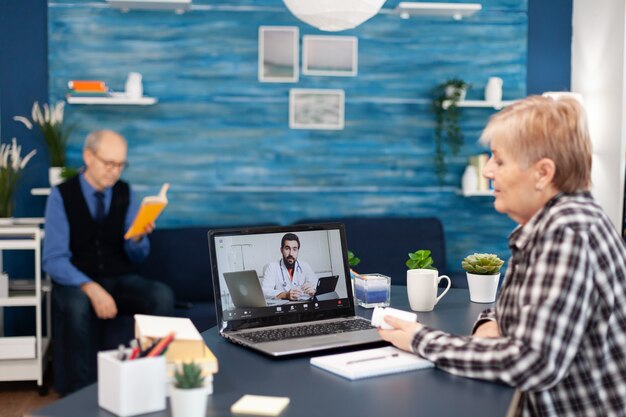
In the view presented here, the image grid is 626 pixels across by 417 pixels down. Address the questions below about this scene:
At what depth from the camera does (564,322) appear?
55.0 inches

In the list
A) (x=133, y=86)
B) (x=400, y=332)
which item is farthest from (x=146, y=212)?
(x=400, y=332)

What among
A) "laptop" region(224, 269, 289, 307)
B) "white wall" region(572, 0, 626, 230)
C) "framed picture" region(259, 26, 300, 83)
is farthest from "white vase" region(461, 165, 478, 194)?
"laptop" region(224, 269, 289, 307)

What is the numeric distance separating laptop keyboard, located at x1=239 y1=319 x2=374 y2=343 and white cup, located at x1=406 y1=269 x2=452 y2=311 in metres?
0.28

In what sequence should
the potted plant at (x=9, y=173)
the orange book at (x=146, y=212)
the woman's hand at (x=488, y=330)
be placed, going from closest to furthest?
the woman's hand at (x=488, y=330) < the orange book at (x=146, y=212) < the potted plant at (x=9, y=173)

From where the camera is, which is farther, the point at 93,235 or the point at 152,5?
the point at 152,5

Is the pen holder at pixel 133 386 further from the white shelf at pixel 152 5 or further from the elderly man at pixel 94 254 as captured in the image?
the white shelf at pixel 152 5

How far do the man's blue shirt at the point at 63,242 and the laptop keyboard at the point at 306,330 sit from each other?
2170 millimetres

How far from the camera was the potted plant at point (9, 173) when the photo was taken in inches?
168

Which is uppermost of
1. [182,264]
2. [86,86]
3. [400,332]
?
[86,86]

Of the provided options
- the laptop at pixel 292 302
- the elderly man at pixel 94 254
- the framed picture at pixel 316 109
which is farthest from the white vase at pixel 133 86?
the laptop at pixel 292 302

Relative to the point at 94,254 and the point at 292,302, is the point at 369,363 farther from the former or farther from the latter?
the point at 94,254

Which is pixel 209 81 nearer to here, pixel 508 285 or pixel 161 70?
pixel 161 70

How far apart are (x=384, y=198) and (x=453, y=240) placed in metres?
0.51

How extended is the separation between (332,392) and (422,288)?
0.87 metres
